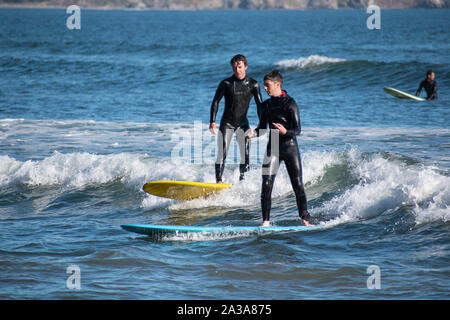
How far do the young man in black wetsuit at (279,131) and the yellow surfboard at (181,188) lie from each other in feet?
5.61

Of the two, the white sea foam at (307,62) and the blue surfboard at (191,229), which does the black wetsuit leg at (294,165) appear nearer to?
the blue surfboard at (191,229)

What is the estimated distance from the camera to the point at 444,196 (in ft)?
25.8

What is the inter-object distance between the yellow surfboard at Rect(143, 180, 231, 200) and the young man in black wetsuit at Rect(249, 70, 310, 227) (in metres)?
1.71

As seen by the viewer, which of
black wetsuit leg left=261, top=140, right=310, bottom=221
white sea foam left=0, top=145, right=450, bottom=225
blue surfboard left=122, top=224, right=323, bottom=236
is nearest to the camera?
black wetsuit leg left=261, top=140, right=310, bottom=221

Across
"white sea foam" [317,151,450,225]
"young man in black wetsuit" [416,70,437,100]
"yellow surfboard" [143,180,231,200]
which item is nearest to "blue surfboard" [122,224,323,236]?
"white sea foam" [317,151,450,225]

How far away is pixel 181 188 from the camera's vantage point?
8750mm

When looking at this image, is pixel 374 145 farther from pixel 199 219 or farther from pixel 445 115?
pixel 199 219

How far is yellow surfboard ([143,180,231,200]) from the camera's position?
8602 mm

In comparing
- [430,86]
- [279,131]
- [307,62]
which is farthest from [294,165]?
[307,62]

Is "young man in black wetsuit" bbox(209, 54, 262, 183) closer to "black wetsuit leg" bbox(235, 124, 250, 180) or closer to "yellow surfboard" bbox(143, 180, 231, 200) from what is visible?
"black wetsuit leg" bbox(235, 124, 250, 180)

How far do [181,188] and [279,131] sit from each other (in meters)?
2.45
